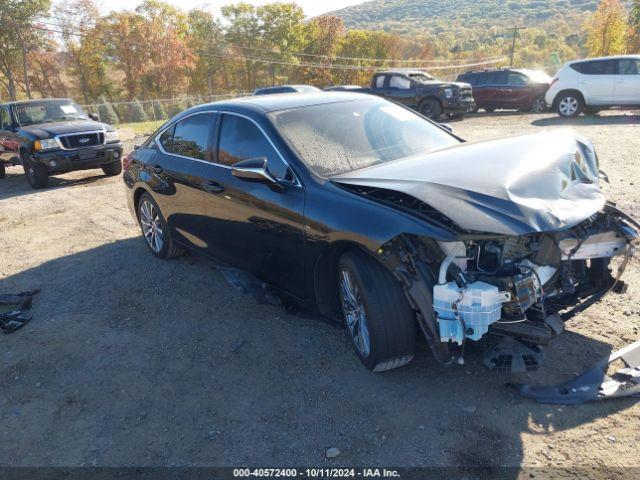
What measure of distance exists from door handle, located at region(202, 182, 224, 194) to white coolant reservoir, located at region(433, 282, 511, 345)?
2.24m

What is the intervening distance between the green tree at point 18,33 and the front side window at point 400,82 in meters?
27.3

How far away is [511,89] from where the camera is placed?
19.0m

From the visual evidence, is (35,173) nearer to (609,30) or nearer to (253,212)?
(253,212)

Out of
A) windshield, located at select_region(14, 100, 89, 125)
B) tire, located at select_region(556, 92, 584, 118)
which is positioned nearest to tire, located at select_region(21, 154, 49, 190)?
windshield, located at select_region(14, 100, 89, 125)

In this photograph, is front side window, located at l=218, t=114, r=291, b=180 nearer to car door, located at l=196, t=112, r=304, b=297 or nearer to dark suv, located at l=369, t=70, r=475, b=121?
car door, located at l=196, t=112, r=304, b=297

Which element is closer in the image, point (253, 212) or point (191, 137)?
point (253, 212)

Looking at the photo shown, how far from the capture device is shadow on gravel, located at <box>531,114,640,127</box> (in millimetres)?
14453

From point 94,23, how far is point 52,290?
143 feet

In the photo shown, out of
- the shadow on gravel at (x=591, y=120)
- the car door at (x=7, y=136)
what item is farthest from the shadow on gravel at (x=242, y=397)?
the shadow on gravel at (x=591, y=120)

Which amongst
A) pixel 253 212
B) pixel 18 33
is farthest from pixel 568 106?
pixel 18 33

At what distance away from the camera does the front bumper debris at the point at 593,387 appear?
2.95 m

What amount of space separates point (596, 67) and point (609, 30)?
23379mm

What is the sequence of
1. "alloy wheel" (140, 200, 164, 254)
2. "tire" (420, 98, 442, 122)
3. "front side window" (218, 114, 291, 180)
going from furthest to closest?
"tire" (420, 98, 442, 122)
"alloy wheel" (140, 200, 164, 254)
"front side window" (218, 114, 291, 180)

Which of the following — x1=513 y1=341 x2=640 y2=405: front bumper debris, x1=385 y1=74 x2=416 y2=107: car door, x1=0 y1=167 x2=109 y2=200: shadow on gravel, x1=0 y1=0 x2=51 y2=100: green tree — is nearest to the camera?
x1=513 y1=341 x2=640 y2=405: front bumper debris
